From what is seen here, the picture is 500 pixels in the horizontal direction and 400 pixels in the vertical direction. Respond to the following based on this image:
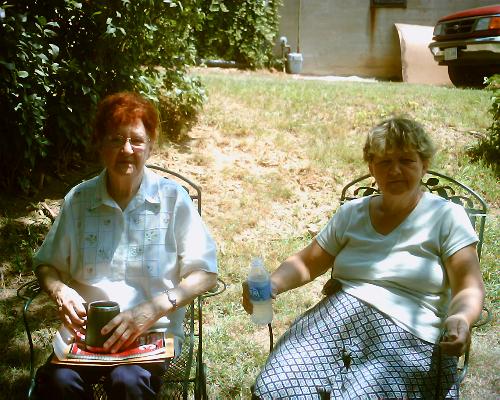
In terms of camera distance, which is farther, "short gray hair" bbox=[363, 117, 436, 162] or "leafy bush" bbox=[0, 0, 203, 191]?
"leafy bush" bbox=[0, 0, 203, 191]

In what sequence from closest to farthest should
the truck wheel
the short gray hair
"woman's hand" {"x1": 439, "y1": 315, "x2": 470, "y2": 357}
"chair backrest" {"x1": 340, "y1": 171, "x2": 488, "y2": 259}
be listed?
"woman's hand" {"x1": 439, "y1": 315, "x2": 470, "y2": 357} → the short gray hair → "chair backrest" {"x1": 340, "y1": 171, "x2": 488, "y2": 259} → the truck wheel

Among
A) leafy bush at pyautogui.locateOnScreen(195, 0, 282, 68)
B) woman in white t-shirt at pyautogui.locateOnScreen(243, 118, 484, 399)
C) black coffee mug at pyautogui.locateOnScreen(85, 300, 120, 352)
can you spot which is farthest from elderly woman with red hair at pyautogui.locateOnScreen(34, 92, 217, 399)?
leafy bush at pyautogui.locateOnScreen(195, 0, 282, 68)

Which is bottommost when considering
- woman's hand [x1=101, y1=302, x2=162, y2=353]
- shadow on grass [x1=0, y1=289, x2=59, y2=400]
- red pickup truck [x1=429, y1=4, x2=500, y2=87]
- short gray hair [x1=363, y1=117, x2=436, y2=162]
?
shadow on grass [x1=0, y1=289, x2=59, y2=400]

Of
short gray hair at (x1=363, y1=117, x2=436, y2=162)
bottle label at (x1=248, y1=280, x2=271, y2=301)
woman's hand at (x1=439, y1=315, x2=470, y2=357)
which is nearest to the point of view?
woman's hand at (x1=439, y1=315, x2=470, y2=357)

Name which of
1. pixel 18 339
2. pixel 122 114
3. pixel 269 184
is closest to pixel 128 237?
pixel 122 114

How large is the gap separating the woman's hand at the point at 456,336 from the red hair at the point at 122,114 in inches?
57.6

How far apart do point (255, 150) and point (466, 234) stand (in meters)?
3.57

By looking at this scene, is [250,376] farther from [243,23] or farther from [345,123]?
[243,23]

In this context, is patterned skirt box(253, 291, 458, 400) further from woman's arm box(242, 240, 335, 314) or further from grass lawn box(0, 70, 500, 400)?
grass lawn box(0, 70, 500, 400)

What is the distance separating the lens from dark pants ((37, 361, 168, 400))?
207 cm

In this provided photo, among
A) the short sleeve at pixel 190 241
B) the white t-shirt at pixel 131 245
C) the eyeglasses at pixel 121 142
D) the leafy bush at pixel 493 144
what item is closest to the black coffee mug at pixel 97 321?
the white t-shirt at pixel 131 245

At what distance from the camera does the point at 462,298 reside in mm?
2143

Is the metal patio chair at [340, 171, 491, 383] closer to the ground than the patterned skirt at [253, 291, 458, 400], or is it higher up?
higher up

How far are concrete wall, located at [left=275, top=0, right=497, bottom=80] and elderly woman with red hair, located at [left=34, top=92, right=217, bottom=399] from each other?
9105 mm
